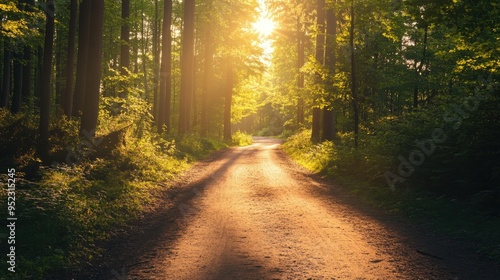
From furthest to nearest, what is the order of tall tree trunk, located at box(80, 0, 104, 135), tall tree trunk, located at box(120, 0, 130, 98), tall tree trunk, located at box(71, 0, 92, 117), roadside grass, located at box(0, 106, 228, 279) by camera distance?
tall tree trunk, located at box(120, 0, 130, 98)
tall tree trunk, located at box(71, 0, 92, 117)
tall tree trunk, located at box(80, 0, 104, 135)
roadside grass, located at box(0, 106, 228, 279)

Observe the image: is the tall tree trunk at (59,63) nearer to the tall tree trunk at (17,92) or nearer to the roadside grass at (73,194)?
the tall tree trunk at (17,92)

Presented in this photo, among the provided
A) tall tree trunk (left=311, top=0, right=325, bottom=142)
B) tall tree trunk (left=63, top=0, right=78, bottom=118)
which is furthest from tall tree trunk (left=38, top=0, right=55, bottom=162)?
tall tree trunk (left=311, top=0, right=325, bottom=142)

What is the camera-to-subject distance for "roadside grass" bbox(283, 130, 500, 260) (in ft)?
23.1

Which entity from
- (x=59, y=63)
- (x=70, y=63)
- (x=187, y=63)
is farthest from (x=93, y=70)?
(x=59, y=63)

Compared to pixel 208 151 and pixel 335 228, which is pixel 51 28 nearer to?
pixel 335 228

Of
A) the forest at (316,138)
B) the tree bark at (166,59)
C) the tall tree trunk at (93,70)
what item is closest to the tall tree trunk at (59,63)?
the forest at (316,138)

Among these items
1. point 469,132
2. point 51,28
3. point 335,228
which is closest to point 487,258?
point 335,228

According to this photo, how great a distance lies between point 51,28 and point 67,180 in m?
5.63

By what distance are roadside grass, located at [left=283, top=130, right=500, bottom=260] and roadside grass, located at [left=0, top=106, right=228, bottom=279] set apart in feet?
22.2

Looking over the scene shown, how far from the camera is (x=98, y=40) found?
13602 millimetres

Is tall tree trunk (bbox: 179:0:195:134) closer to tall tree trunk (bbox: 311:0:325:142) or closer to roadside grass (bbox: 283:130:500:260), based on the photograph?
tall tree trunk (bbox: 311:0:325:142)

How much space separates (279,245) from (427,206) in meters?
4.54

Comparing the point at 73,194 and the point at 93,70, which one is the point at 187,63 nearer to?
the point at 93,70

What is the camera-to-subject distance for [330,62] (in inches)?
752
